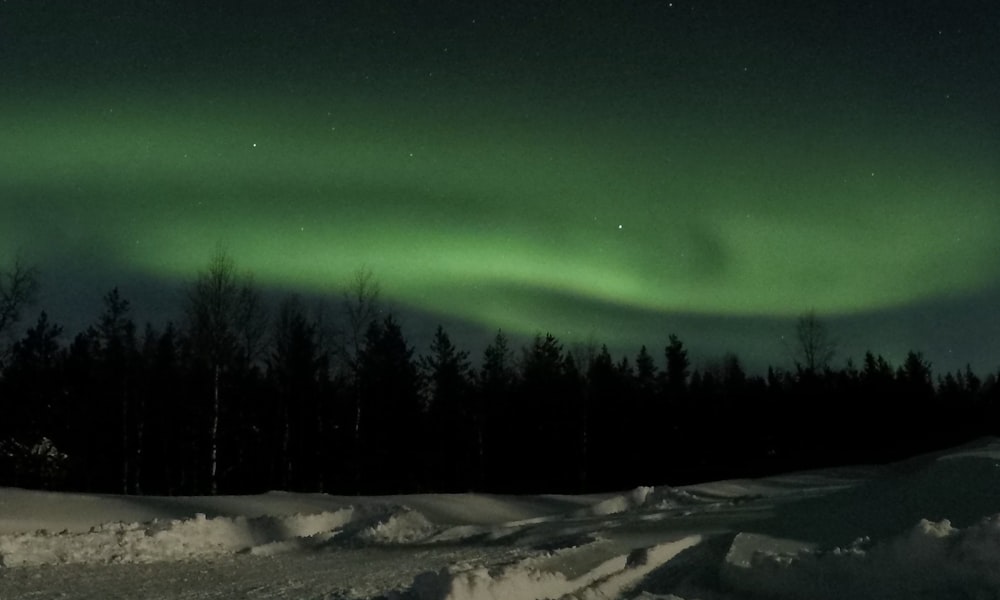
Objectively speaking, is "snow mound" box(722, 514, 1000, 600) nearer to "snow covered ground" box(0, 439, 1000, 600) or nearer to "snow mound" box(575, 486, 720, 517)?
"snow covered ground" box(0, 439, 1000, 600)

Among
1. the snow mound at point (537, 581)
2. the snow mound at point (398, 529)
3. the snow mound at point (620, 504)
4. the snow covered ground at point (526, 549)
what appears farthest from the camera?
the snow mound at point (620, 504)

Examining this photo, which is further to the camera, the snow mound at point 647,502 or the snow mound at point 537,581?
the snow mound at point 647,502

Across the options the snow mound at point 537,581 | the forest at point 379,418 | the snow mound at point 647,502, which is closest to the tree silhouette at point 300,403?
the forest at point 379,418

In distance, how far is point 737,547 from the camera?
6105 mm

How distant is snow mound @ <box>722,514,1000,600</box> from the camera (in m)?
4.82

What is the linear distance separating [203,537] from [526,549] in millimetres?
3190

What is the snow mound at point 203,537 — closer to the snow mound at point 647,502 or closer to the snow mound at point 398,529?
the snow mound at point 398,529

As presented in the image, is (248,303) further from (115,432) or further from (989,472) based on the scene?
(989,472)

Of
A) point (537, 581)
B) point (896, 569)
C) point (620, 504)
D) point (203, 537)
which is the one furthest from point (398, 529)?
point (896, 569)

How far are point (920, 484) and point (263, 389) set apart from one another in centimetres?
3015

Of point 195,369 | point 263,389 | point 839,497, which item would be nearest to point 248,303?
point 195,369

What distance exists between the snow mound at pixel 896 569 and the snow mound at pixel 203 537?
14.4 feet

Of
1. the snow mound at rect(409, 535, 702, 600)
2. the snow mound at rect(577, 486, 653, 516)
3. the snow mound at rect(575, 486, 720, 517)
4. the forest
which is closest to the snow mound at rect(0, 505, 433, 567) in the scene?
the snow mound at rect(577, 486, 653, 516)

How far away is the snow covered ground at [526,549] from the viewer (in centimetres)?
498
